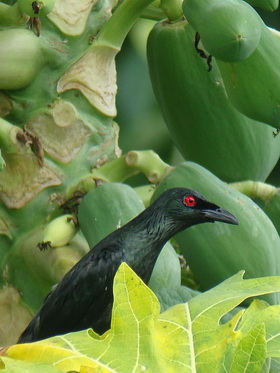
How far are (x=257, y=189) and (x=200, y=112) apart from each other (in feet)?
0.51

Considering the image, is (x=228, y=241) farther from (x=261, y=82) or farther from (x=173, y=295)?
(x=261, y=82)

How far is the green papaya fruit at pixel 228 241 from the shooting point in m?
1.34

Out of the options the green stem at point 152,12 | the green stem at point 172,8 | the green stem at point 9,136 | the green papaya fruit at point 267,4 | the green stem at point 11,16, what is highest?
the green papaya fruit at point 267,4

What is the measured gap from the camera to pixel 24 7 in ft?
4.32

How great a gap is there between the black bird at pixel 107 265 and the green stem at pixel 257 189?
0.11m

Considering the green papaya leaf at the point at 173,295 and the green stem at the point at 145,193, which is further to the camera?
the green stem at the point at 145,193

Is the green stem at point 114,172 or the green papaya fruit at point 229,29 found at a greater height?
the green papaya fruit at point 229,29

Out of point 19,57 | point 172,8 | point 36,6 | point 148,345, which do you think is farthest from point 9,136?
point 148,345

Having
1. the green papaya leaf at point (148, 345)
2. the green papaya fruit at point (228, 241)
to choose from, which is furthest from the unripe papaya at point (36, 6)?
the green papaya leaf at point (148, 345)

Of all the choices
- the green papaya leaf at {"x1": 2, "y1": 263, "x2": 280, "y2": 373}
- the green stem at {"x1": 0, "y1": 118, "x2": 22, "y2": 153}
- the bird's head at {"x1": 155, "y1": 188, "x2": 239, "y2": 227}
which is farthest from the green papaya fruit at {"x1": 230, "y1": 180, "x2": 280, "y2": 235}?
the green papaya leaf at {"x1": 2, "y1": 263, "x2": 280, "y2": 373}

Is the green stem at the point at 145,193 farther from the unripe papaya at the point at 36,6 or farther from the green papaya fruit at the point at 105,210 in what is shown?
the unripe papaya at the point at 36,6

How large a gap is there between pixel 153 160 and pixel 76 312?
28 centimetres

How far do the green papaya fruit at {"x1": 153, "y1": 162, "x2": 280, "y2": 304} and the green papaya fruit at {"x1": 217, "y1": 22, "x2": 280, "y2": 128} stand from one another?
14cm

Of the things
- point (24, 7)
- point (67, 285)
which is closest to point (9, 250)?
point (67, 285)
